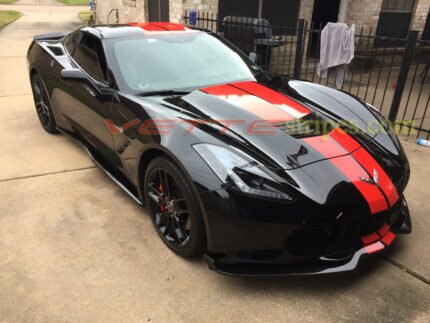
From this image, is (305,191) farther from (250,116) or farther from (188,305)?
(188,305)

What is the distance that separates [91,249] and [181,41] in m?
1.93

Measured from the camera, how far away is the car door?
3098 mm

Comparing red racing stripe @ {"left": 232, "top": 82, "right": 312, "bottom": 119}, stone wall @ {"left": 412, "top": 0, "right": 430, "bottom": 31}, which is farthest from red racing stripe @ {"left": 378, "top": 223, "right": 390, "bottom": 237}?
stone wall @ {"left": 412, "top": 0, "right": 430, "bottom": 31}

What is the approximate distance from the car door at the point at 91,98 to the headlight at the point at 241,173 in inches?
47.7

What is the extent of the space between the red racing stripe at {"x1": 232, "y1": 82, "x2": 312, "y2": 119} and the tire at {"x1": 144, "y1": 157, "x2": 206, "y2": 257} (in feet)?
3.17

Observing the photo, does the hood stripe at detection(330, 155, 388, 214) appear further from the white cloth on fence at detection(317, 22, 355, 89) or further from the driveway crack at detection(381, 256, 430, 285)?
the white cloth on fence at detection(317, 22, 355, 89)

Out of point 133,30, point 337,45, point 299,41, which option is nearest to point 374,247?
point 133,30

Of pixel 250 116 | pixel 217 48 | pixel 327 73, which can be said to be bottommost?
pixel 327 73

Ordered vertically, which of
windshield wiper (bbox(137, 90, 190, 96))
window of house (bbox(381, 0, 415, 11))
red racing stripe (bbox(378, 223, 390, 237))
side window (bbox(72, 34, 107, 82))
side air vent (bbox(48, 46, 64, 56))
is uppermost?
window of house (bbox(381, 0, 415, 11))

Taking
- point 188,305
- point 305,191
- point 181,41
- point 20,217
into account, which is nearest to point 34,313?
point 188,305

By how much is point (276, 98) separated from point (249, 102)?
258 millimetres

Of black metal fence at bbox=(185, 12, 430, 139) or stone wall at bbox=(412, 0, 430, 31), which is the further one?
stone wall at bbox=(412, 0, 430, 31)

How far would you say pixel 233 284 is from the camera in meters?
2.38

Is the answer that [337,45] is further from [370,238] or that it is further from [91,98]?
[370,238]
